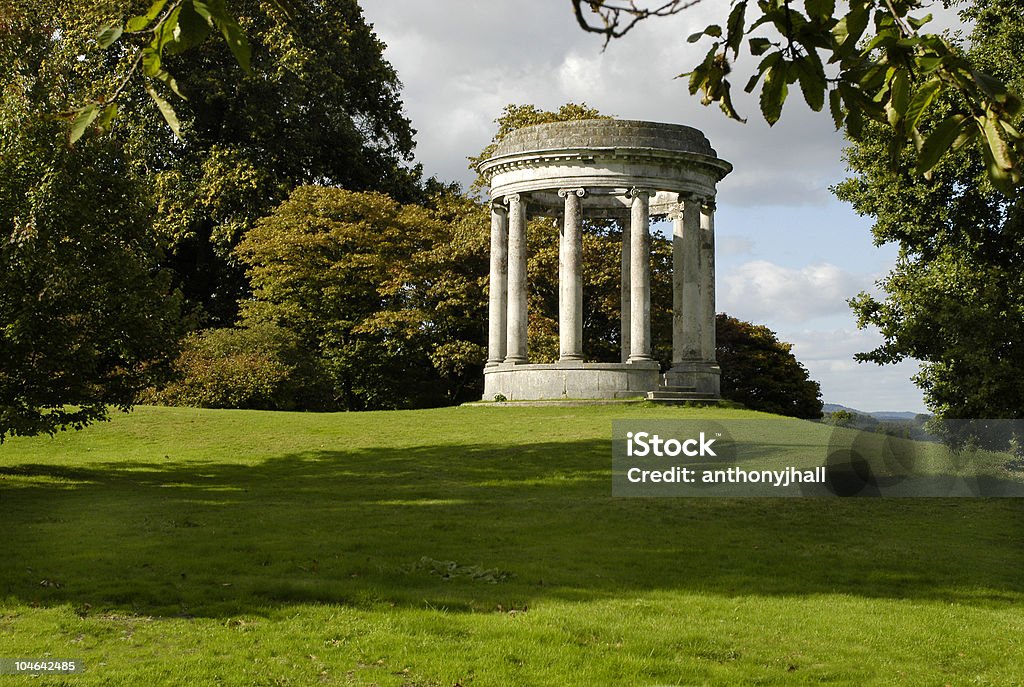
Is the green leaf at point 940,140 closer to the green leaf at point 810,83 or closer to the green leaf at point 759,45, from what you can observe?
the green leaf at point 810,83

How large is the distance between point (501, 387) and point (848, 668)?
29.1 meters

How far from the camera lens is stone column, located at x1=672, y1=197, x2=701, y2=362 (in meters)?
39.8

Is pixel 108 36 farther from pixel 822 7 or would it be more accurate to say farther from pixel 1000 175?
pixel 1000 175

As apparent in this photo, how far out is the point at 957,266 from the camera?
2888 cm

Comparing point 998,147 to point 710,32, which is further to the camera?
point 710,32

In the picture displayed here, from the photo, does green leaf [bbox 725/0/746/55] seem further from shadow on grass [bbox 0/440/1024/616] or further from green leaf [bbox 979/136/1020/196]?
shadow on grass [bbox 0/440/1024/616]

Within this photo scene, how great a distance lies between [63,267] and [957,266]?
72.4 feet

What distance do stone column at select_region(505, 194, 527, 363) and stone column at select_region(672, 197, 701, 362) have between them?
5829 mm

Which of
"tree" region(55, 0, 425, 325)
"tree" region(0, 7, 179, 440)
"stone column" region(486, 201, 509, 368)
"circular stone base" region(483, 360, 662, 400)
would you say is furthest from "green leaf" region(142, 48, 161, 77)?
"tree" region(55, 0, 425, 325)

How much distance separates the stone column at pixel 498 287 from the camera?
40625 mm

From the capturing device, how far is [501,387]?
1549 inches

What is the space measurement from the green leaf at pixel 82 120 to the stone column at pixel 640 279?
116ft

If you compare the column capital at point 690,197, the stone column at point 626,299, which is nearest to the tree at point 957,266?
the column capital at point 690,197

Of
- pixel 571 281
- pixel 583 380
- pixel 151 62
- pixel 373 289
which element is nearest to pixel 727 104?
pixel 151 62
